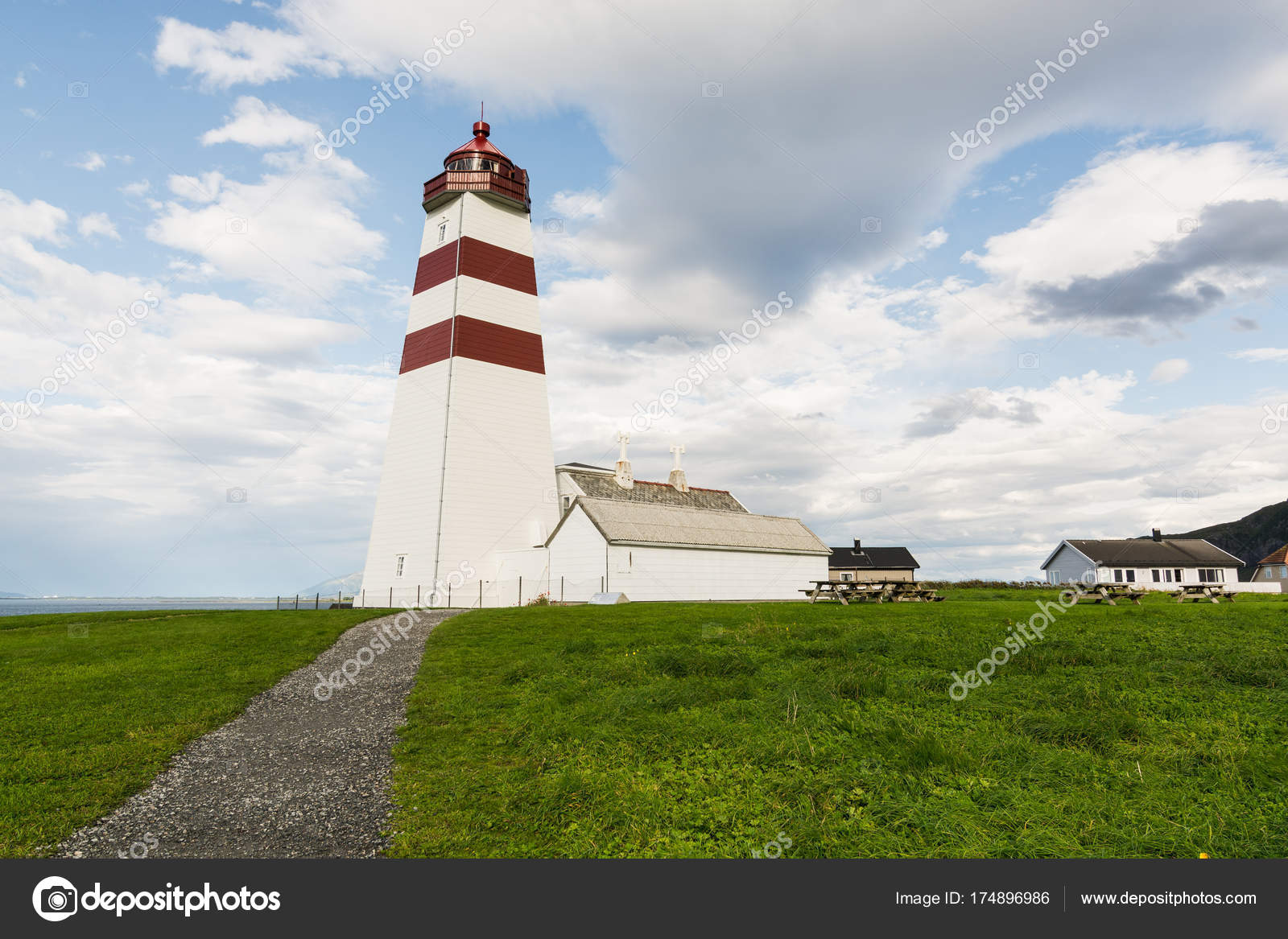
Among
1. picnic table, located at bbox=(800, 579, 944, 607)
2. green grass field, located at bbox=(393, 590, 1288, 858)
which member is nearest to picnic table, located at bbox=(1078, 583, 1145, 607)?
picnic table, located at bbox=(800, 579, 944, 607)

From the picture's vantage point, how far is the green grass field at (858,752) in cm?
599

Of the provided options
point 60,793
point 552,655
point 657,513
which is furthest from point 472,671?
point 657,513

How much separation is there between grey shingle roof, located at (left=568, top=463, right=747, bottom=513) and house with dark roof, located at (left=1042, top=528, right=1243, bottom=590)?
3799cm

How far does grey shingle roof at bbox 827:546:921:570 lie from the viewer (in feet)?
249

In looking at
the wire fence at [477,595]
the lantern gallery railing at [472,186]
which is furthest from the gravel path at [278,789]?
the lantern gallery railing at [472,186]

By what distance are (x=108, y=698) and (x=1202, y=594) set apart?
3876cm

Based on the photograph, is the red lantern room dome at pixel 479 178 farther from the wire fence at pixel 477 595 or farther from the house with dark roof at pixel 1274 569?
the house with dark roof at pixel 1274 569

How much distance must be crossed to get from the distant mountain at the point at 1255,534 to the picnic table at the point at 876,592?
363 feet

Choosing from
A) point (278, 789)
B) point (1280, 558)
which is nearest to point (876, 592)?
point (278, 789)

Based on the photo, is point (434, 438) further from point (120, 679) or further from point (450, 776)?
point (450, 776)

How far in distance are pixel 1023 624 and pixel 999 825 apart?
1123 cm

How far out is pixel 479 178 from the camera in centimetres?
3550

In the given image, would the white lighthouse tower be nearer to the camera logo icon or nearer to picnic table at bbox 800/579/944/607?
picnic table at bbox 800/579/944/607

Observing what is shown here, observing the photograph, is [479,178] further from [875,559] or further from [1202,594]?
[875,559]
